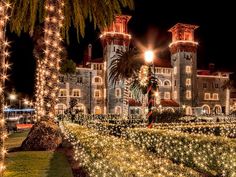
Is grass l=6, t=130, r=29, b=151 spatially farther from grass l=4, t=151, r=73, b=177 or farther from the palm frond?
the palm frond

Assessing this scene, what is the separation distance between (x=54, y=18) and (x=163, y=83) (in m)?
58.4

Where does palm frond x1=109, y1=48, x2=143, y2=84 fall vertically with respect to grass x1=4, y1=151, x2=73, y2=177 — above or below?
above

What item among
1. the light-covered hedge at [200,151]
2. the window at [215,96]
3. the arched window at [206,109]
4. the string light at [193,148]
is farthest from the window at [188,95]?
the light-covered hedge at [200,151]

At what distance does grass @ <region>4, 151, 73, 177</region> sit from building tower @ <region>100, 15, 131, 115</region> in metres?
51.4

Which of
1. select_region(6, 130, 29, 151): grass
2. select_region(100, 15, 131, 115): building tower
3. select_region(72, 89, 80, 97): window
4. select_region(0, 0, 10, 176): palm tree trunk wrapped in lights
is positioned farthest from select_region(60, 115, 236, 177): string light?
select_region(72, 89, 80, 97): window

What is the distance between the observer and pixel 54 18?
15680 millimetres

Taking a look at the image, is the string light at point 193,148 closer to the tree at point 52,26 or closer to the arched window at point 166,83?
the tree at point 52,26

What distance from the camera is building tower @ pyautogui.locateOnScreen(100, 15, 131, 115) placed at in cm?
6506

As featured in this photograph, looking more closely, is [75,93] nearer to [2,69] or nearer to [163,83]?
[163,83]

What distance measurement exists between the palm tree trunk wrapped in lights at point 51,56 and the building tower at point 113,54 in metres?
48.9

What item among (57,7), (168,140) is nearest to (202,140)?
(168,140)

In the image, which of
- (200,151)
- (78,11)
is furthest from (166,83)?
(200,151)

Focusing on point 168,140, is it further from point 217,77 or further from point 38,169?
point 217,77

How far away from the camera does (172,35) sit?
246 ft
